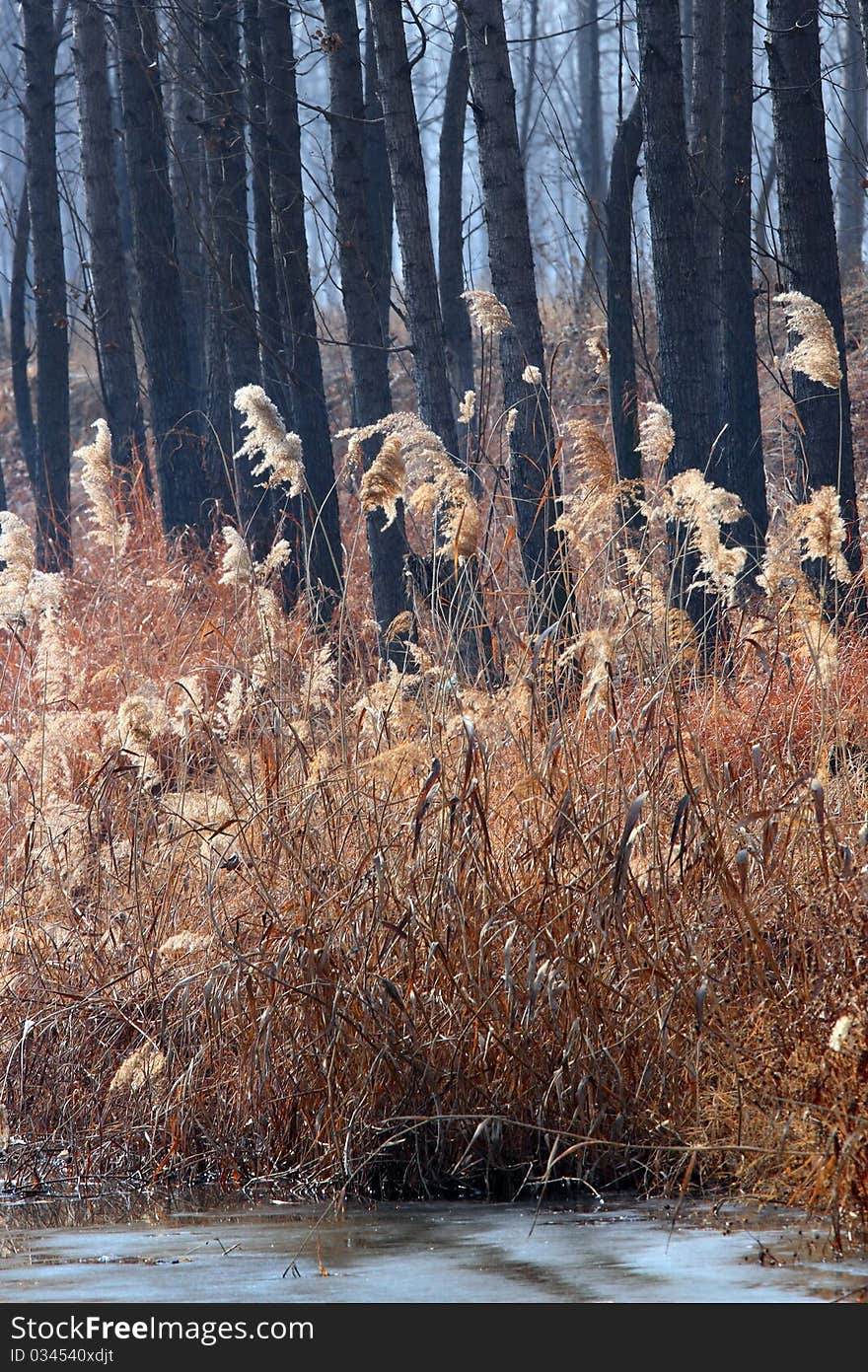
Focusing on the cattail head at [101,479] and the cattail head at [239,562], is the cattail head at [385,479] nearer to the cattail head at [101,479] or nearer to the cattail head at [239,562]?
the cattail head at [239,562]

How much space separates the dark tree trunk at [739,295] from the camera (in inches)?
373

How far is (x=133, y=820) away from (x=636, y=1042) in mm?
1602

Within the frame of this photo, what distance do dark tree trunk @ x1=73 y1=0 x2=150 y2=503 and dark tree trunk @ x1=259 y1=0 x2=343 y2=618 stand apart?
3.01 meters

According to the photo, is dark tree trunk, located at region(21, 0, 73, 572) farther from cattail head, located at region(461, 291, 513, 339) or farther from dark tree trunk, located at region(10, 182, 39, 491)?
cattail head, located at region(461, 291, 513, 339)

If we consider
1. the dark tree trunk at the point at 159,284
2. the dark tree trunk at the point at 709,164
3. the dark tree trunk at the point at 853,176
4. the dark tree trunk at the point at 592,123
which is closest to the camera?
the dark tree trunk at the point at 709,164

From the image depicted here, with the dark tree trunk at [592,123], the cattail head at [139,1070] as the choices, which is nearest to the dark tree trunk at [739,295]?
the cattail head at [139,1070]

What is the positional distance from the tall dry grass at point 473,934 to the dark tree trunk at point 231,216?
229 inches

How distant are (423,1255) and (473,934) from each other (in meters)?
0.81

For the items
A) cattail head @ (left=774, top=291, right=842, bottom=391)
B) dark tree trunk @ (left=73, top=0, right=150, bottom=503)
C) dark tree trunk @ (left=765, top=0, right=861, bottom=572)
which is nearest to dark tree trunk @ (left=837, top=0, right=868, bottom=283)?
dark tree trunk @ (left=73, top=0, right=150, bottom=503)

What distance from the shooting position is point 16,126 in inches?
2366

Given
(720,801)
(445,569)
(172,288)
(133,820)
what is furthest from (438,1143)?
(172,288)

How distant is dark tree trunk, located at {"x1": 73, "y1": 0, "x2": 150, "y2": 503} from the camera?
40.9ft

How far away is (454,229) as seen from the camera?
1666 centimetres

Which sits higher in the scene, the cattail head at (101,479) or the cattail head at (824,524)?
the cattail head at (101,479)
